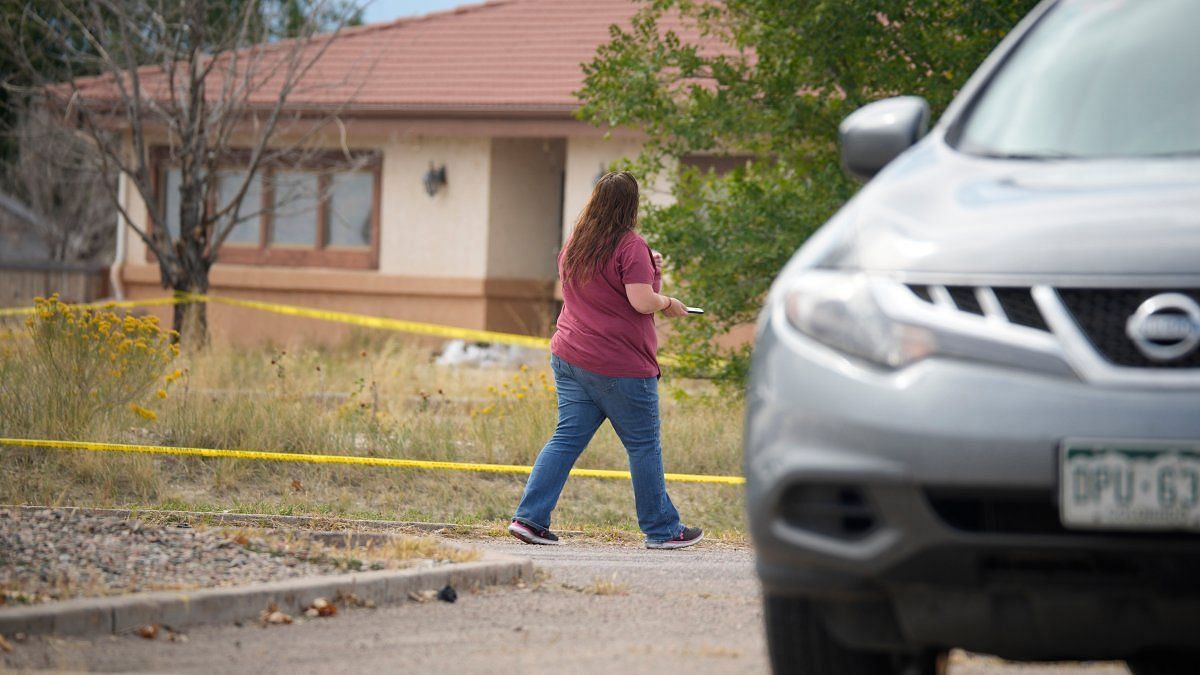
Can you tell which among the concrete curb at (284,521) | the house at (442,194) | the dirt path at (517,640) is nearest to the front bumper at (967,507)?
the dirt path at (517,640)

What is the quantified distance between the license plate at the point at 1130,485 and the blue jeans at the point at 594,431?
14.5ft

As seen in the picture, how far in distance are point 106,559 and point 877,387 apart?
11.7ft

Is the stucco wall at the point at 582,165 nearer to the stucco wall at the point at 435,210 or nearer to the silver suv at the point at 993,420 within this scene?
Result: the stucco wall at the point at 435,210

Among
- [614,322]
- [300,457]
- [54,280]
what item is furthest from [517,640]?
[54,280]

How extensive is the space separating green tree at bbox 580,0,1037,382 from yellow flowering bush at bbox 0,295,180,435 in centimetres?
353

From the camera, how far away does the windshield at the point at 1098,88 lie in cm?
396

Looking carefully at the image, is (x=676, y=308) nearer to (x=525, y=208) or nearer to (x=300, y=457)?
(x=300, y=457)

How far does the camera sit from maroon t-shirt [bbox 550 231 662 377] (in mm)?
7449

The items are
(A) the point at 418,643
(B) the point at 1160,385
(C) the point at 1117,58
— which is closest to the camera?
(B) the point at 1160,385

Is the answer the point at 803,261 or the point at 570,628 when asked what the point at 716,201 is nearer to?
the point at 570,628

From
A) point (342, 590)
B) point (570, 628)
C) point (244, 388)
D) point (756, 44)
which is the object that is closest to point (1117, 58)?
point (570, 628)

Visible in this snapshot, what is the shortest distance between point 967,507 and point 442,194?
18.3m

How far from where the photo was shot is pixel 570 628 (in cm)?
543

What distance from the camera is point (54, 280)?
24.1m
